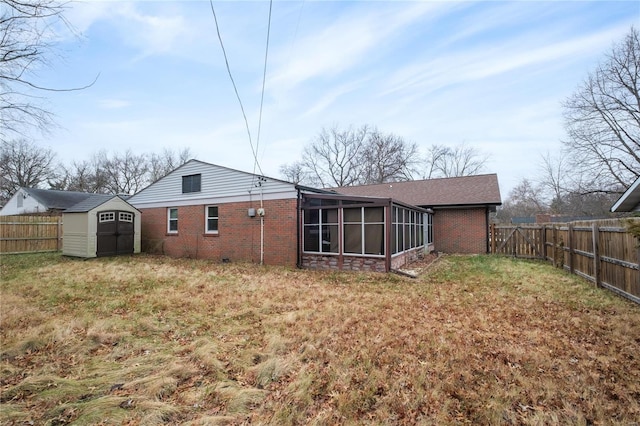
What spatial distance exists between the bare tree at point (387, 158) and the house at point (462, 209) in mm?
18390

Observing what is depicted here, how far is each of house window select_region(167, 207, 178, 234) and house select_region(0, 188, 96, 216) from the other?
15536 millimetres

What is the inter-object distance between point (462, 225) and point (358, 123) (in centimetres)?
2644

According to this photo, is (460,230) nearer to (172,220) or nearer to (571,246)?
(571,246)

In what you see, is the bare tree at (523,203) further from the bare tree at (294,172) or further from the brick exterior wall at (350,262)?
the brick exterior wall at (350,262)

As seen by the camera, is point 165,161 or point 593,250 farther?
point 165,161

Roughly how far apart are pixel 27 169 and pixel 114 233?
1250 inches

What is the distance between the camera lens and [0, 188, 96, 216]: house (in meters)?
25.3

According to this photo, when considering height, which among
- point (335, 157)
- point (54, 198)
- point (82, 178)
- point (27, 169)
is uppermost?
point (335, 157)

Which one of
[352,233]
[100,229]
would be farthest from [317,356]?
[100,229]

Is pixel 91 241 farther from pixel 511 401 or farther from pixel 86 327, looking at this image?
pixel 511 401

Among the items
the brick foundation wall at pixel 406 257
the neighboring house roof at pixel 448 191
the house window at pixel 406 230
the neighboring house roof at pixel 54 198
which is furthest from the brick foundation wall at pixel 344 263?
the neighboring house roof at pixel 54 198

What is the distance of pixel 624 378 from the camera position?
3416 mm

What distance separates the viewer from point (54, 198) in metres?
26.9

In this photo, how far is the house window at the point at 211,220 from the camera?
1420 cm
